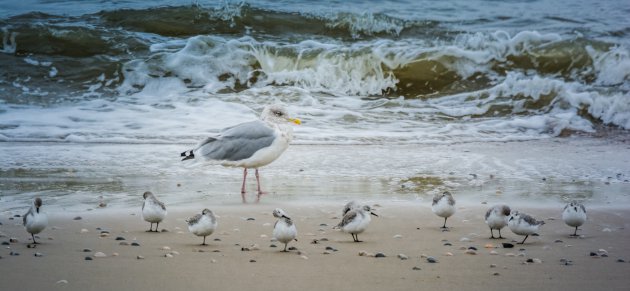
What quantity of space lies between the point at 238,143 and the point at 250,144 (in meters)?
0.14

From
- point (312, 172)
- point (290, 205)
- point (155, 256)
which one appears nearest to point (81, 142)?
point (312, 172)

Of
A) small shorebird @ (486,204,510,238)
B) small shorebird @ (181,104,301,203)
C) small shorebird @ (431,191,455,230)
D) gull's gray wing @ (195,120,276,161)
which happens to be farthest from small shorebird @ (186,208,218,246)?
gull's gray wing @ (195,120,276,161)

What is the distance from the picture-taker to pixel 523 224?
5812mm

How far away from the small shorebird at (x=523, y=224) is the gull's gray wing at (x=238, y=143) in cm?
335

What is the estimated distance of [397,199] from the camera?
25.4ft

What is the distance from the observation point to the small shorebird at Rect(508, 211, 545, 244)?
581 centimetres

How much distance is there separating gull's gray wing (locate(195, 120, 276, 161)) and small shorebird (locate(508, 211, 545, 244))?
3349 millimetres

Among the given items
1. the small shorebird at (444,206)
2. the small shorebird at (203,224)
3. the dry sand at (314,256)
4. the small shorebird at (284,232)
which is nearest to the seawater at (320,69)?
the dry sand at (314,256)

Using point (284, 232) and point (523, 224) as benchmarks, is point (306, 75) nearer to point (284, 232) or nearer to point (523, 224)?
point (523, 224)

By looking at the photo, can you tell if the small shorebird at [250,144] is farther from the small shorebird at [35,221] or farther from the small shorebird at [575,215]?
the small shorebird at [575,215]

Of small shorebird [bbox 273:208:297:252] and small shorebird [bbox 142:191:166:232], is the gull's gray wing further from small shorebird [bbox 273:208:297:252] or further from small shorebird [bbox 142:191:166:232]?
small shorebird [bbox 273:208:297:252]

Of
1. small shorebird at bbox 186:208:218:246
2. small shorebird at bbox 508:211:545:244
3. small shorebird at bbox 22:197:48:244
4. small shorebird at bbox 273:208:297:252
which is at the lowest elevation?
→ small shorebird at bbox 22:197:48:244

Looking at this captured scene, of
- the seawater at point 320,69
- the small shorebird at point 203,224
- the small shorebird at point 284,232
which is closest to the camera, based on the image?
the small shorebird at point 284,232

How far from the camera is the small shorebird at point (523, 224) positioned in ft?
19.1
